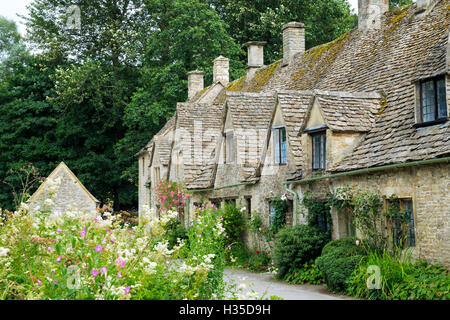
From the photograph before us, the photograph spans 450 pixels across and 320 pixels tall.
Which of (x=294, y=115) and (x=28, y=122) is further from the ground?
(x=28, y=122)

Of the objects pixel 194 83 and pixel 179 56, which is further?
pixel 179 56

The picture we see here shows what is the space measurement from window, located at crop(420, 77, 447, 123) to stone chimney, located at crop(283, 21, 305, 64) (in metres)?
12.9

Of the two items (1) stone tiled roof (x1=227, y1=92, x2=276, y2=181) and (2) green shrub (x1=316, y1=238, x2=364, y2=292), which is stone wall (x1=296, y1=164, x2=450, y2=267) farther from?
(1) stone tiled roof (x1=227, y1=92, x2=276, y2=181)

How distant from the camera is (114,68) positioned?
4384 centimetres

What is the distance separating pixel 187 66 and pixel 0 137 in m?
16.2

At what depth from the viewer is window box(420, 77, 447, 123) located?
1375 centimetres

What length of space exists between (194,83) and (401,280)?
25863 mm

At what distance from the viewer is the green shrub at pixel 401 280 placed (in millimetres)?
11297

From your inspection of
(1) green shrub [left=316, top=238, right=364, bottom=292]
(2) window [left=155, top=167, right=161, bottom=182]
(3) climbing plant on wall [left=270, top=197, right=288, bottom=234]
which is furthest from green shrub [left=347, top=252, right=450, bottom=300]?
(2) window [left=155, top=167, right=161, bottom=182]

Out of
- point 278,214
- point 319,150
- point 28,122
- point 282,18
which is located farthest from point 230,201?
point 28,122

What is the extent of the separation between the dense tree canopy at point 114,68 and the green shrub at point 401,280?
1007 inches

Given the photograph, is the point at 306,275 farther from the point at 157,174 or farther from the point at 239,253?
the point at 157,174

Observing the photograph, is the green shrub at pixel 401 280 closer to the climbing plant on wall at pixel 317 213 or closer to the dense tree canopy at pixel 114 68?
the climbing plant on wall at pixel 317 213
